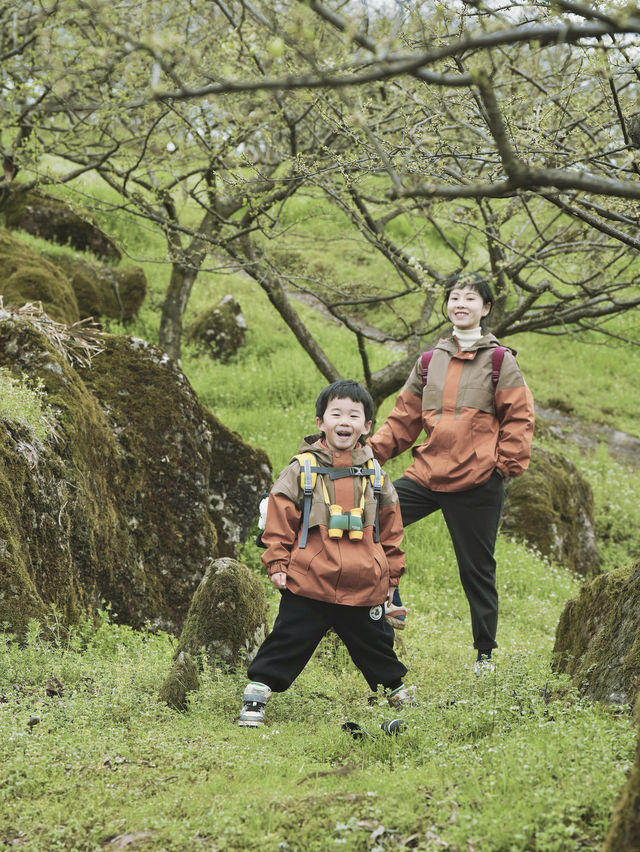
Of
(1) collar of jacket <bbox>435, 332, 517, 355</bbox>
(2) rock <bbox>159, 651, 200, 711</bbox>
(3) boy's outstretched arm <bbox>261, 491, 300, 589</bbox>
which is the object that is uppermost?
(1) collar of jacket <bbox>435, 332, 517, 355</bbox>

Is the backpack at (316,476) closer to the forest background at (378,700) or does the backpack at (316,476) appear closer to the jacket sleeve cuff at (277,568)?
the jacket sleeve cuff at (277,568)

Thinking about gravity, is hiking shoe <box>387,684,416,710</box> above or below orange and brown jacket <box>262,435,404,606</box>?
below

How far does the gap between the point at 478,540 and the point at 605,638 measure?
980 mm

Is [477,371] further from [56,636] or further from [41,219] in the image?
[41,219]

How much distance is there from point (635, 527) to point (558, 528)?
283 cm

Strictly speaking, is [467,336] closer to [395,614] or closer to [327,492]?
[327,492]

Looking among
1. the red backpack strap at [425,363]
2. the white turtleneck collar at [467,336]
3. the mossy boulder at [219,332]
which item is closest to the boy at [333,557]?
the red backpack strap at [425,363]

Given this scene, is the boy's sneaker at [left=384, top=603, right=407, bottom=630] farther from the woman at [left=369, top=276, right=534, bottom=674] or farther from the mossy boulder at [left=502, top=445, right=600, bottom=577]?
the mossy boulder at [left=502, top=445, right=600, bottom=577]

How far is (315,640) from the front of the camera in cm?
398

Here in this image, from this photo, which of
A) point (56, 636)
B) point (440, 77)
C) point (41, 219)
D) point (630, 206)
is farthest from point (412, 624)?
point (41, 219)

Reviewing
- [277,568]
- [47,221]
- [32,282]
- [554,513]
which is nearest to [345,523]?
[277,568]

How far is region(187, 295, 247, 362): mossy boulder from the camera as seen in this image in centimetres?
1450

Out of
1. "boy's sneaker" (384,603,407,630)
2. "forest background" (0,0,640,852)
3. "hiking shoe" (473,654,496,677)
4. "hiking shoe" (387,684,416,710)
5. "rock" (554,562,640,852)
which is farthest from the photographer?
"boy's sneaker" (384,603,407,630)

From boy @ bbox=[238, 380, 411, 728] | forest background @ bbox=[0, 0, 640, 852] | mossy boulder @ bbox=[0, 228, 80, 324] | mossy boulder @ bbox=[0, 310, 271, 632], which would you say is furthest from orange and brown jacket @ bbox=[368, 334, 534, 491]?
mossy boulder @ bbox=[0, 228, 80, 324]
